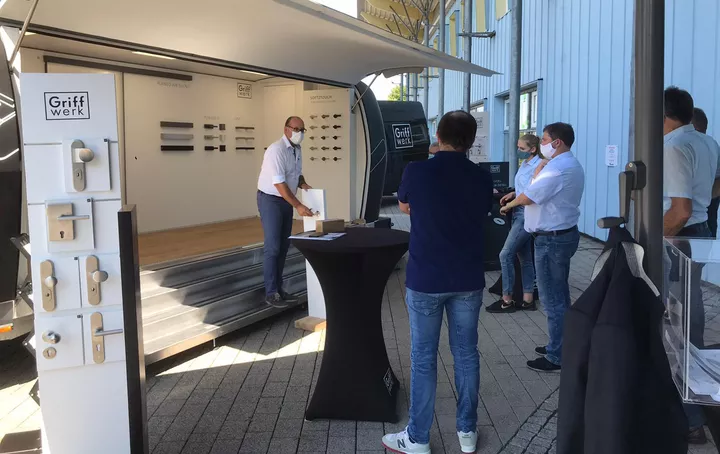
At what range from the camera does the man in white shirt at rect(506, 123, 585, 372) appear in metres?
4.24

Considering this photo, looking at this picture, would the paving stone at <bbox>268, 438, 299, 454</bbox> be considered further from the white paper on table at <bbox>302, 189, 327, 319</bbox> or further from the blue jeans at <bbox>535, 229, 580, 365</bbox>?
the white paper on table at <bbox>302, 189, 327, 319</bbox>

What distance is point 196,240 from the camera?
7.33 metres

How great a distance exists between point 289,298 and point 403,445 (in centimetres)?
296

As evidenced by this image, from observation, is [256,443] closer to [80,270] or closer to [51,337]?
[51,337]

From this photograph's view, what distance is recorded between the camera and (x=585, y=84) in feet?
33.7

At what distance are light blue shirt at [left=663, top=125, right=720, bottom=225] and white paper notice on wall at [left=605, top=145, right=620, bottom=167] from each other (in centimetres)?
631

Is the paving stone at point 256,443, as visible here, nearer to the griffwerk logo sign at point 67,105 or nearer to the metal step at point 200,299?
the metal step at point 200,299

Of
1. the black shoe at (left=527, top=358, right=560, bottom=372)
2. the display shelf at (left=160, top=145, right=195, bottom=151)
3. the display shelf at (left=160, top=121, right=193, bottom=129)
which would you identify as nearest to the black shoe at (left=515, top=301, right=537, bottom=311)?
the black shoe at (left=527, top=358, right=560, bottom=372)

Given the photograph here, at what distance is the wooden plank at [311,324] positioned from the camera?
5469 millimetres

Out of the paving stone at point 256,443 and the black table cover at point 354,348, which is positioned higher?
the black table cover at point 354,348

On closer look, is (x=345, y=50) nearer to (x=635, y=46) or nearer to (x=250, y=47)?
(x=250, y=47)

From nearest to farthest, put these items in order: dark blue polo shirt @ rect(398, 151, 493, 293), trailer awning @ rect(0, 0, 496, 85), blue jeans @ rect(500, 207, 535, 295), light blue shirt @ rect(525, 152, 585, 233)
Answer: dark blue polo shirt @ rect(398, 151, 493, 293), light blue shirt @ rect(525, 152, 585, 233), trailer awning @ rect(0, 0, 496, 85), blue jeans @ rect(500, 207, 535, 295)

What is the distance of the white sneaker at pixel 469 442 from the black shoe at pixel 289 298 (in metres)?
3.00

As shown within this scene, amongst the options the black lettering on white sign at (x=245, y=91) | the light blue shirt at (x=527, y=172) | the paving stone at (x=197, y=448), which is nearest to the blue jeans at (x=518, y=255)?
the light blue shirt at (x=527, y=172)
